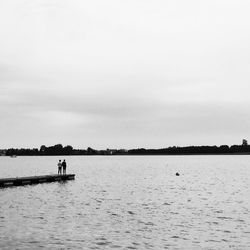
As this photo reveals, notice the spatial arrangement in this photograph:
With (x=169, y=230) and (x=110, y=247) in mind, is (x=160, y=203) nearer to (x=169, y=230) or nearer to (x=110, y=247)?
(x=169, y=230)

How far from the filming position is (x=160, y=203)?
137ft

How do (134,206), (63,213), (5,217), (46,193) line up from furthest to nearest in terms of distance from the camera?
(46,193), (134,206), (63,213), (5,217)

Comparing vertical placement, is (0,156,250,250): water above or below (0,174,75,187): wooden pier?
below

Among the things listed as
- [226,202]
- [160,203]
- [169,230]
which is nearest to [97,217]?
[169,230]

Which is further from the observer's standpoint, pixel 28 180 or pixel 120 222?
pixel 28 180

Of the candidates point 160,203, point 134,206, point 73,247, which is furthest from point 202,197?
point 73,247

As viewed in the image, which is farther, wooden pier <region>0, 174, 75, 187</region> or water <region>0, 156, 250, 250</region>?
wooden pier <region>0, 174, 75, 187</region>

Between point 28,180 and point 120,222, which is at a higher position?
point 28,180

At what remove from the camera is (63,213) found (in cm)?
3291

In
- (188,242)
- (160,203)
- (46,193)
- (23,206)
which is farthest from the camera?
(46,193)

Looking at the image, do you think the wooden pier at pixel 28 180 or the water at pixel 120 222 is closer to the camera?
the water at pixel 120 222

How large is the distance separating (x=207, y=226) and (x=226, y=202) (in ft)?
51.8

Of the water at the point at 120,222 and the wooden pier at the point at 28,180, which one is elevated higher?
the wooden pier at the point at 28,180

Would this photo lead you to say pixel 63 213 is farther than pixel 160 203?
No
